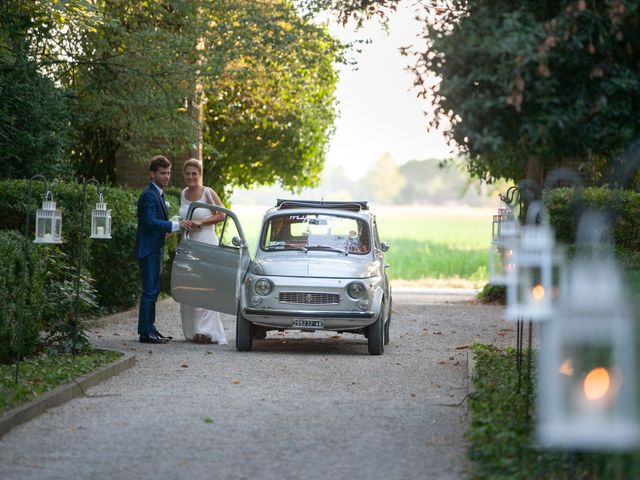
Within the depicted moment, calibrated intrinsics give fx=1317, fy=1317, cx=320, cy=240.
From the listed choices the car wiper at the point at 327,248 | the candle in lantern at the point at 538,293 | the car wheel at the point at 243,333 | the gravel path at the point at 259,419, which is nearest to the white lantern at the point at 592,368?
the candle in lantern at the point at 538,293

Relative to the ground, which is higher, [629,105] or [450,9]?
[450,9]

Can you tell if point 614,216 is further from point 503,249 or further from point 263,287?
point 503,249

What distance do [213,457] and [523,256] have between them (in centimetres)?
246

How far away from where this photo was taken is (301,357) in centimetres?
1479

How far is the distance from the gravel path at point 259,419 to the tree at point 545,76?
7.10 feet

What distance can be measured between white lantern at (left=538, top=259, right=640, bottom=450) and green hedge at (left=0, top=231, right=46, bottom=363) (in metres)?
7.26

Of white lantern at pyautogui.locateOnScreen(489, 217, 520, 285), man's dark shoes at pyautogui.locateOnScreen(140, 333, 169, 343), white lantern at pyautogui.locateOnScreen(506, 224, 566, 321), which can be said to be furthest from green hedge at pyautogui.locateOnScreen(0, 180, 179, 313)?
white lantern at pyautogui.locateOnScreen(506, 224, 566, 321)

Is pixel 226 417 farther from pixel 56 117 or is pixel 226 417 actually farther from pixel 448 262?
pixel 448 262

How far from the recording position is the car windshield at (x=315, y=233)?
16.0 m

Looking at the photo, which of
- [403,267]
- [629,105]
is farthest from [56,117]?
[403,267]

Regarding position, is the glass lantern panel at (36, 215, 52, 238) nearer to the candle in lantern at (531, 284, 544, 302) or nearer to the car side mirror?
the car side mirror

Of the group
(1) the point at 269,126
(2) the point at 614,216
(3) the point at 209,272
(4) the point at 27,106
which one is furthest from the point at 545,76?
(1) the point at 269,126

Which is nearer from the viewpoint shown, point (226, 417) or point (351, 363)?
point (226, 417)

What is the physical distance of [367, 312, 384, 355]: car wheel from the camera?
15125 mm
